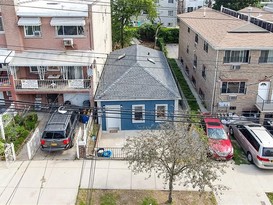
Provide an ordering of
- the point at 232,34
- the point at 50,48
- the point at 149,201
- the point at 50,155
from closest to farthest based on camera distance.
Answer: the point at 149,201
the point at 50,155
the point at 50,48
the point at 232,34

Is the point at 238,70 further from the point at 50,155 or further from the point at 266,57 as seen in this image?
the point at 50,155

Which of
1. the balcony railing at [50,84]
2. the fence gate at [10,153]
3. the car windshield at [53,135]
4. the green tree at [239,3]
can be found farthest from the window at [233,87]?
the green tree at [239,3]

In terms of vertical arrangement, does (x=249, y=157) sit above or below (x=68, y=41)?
below

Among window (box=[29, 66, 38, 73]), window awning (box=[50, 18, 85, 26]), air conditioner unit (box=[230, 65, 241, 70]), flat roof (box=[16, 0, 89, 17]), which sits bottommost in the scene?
window (box=[29, 66, 38, 73])

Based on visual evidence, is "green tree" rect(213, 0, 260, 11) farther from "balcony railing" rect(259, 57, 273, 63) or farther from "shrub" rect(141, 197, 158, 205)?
"shrub" rect(141, 197, 158, 205)

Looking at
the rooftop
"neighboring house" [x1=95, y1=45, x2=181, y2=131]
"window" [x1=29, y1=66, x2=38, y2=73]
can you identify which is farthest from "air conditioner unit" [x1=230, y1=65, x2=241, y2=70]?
"window" [x1=29, y1=66, x2=38, y2=73]

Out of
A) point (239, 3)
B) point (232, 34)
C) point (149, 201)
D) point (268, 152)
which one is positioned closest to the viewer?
point (149, 201)

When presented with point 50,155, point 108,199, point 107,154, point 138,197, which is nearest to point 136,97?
point 107,154
